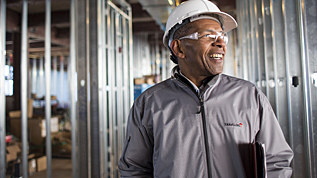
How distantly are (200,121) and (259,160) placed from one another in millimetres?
314

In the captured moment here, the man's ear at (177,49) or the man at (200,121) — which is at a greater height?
the man's ear at (177,49)

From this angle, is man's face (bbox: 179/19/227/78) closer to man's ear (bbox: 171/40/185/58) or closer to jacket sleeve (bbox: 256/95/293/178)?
man's ear (bbox: 171/40/185/58)

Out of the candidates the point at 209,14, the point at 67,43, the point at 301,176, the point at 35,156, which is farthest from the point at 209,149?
the point at 67,43

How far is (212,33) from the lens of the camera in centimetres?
123

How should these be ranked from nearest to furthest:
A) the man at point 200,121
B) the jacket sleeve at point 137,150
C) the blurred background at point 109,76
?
the man at point 200,121
the jacket sleeve at point 137,150
the blurred background at point 109,76

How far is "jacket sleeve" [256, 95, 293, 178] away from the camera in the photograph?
1049 millimetres

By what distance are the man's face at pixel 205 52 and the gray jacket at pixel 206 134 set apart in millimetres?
77

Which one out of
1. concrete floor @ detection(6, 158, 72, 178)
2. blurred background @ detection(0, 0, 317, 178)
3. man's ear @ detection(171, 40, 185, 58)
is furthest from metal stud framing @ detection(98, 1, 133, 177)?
man's ear @ detection(171, 40, 185, 58)

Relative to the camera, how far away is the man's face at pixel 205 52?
121cm

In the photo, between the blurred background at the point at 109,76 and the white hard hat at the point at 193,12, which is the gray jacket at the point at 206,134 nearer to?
the white hard hat at the point at 193,12

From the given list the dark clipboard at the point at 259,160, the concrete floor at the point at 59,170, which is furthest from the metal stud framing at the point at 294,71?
the concrete floor at the point at 59,170

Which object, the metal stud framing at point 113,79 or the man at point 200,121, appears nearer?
the man at point 200,121

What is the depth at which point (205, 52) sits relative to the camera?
121cm

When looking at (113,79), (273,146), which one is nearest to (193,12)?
(273,146)
